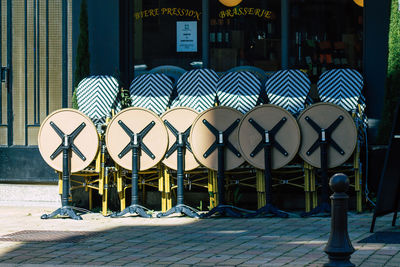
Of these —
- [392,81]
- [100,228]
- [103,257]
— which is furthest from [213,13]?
[103,257]

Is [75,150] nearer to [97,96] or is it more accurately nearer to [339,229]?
[97,96]

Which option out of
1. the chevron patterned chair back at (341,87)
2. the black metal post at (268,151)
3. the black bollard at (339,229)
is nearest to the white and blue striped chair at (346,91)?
the chevron patterned chair back at (341,87)

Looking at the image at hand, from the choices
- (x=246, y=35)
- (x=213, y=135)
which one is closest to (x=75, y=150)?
(x=213, y=135)

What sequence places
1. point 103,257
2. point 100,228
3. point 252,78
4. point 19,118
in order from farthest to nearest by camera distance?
point 19,118 → point 252,78 → point 100,228 → point 103,257

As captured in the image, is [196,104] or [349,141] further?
[196,104]

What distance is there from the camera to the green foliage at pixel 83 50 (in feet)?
34.2

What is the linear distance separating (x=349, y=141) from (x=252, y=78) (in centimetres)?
170

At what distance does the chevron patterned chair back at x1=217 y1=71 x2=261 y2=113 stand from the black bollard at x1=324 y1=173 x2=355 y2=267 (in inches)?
199

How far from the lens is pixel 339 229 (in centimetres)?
486

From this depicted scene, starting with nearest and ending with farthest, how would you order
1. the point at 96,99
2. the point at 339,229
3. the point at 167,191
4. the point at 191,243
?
the point at 339,229, the point at 191,243, the point at 167,191, the point at 96,99

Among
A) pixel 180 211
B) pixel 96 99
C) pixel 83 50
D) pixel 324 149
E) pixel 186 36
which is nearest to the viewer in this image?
pixel 324 149

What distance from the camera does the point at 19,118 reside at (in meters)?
10.8

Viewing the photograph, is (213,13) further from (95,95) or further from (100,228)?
(100,228)

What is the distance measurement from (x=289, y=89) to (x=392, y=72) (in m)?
1.26
